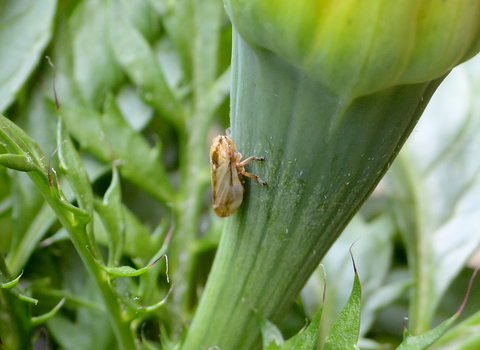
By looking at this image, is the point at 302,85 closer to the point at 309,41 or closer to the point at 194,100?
the point at 309,41

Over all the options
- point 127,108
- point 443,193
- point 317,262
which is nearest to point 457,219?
point 443,193

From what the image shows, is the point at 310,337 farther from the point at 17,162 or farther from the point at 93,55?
the point at 93,55

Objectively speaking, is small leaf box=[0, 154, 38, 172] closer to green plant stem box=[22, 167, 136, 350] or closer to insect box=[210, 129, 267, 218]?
green plant stem box=[22, 167, 136, 350]

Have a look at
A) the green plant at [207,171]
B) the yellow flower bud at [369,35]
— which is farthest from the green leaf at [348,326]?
the yellow flower bud at [369,35]

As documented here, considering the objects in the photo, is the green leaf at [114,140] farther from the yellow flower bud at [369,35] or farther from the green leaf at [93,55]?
the yellow flower bud at [369,35]

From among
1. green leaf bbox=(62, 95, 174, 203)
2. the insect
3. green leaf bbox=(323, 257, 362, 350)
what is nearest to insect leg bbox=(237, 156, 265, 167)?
the insect

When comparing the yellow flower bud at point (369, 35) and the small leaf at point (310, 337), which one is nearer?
the yellow flower bud at point (369, 35)
